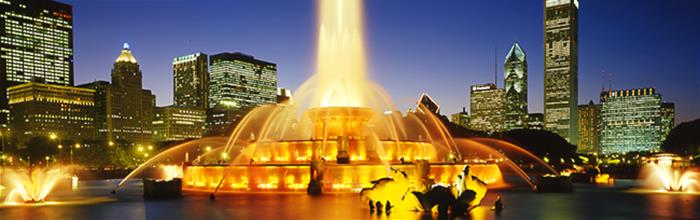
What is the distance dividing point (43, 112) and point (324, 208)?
604 ft

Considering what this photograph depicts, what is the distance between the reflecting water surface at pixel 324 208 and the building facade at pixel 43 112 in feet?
557

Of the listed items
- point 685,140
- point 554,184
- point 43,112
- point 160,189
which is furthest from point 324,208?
point 43,112

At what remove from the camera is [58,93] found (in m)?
193

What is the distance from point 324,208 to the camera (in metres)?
25.3

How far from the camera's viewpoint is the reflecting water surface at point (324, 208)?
22.7m

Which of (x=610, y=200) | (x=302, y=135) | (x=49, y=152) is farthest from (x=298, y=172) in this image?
(x=49, y=152)

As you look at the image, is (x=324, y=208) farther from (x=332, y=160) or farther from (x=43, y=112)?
(x=43, y=112)

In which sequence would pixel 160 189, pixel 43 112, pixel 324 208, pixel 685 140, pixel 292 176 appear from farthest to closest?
1. pixel 43 112
2. pixel 685 140
3. pixel 292 176
4. pixel 160 189
5. pixel 324 208

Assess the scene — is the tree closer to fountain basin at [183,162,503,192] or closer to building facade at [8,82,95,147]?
fountain basin at [183,162,503,192]

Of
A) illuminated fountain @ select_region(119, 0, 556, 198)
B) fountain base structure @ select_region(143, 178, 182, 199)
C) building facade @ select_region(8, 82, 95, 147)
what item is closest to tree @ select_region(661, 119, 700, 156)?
illuminated fountain @ select_region(119, 0, 556, 198)

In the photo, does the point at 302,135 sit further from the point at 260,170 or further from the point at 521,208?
the point at 521,208

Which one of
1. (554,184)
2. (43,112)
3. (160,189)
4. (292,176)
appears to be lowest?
(554,184)

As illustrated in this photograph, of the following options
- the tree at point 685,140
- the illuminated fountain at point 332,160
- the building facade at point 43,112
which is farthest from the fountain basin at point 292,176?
the building facade at point 43,112

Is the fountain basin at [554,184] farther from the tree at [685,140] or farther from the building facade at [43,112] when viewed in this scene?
the building facade at [43,112]
